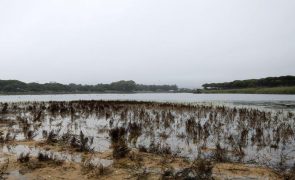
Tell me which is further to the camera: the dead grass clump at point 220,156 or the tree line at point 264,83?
the tree line at point 264,83

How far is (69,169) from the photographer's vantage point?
7.46 metres

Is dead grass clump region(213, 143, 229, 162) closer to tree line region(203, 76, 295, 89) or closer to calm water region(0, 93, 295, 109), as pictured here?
calm water region(0, 93, 295, 109)

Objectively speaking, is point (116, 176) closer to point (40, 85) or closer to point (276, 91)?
point (276, 91)

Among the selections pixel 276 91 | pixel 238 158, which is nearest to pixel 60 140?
pixel 238 158

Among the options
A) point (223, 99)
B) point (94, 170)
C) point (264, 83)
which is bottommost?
point (223, 99)

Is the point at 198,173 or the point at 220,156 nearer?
the point at 198,173

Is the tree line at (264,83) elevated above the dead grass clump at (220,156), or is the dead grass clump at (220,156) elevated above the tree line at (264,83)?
the tree line at (264,83)

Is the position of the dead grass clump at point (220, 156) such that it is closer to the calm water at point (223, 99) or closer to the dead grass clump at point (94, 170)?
the dead grass clump at point (94, 170)

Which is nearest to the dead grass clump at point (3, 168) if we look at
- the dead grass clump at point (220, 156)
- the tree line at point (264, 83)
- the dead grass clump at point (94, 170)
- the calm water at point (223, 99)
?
the dead grass clump at point (94, 170)

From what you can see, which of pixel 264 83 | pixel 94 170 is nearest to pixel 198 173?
pixel 94 170

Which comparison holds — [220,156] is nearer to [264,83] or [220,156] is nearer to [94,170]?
[94,170]

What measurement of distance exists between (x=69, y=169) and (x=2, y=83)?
139191 mm

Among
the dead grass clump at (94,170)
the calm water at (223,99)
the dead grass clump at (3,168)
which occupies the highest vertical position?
the dead grass clump at (3,168)

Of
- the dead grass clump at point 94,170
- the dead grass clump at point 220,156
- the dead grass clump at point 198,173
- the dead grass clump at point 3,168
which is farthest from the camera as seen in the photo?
the dead grass clump at point 220,156
